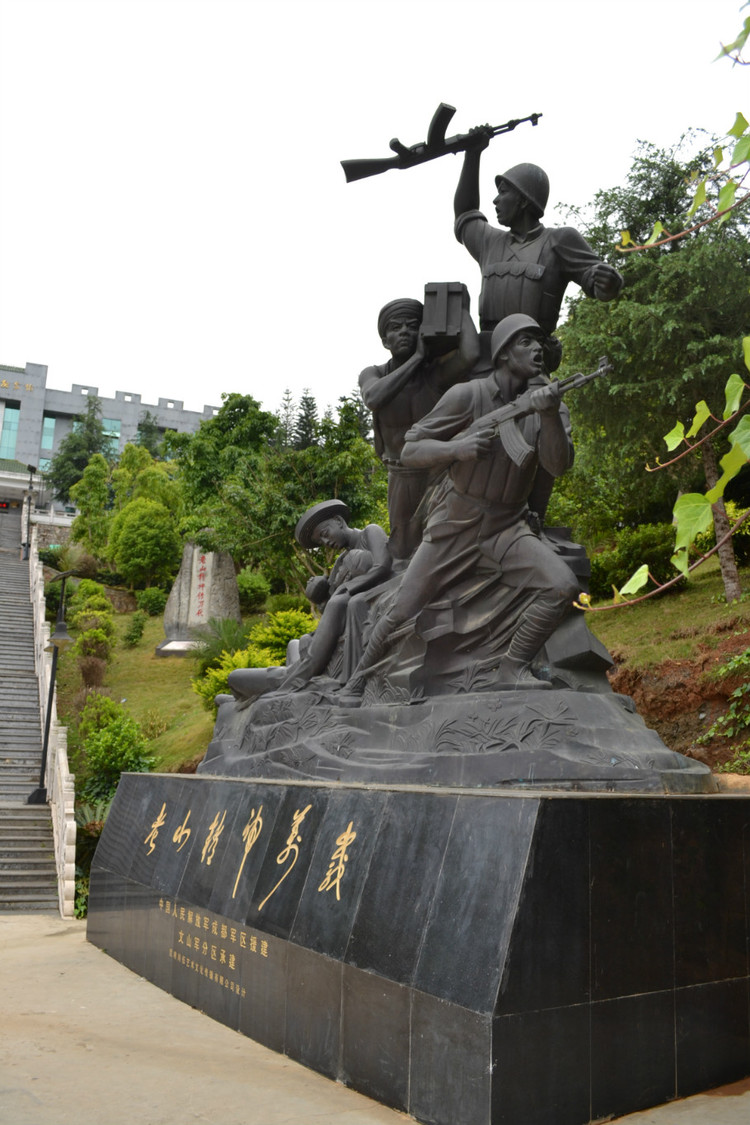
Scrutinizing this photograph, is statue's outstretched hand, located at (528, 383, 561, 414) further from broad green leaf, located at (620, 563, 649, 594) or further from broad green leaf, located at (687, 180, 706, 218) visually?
broad green leaf, located at (620, 563, 649, 594)

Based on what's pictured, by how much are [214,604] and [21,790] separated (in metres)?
9.06

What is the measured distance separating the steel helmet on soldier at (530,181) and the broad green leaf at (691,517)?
172 inches

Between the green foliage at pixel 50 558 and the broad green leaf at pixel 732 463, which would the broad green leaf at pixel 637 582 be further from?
the green foliage at pixel 50 558

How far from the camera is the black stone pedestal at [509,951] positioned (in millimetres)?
3027

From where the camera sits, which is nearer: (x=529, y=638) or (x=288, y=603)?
(x=529, y=638)

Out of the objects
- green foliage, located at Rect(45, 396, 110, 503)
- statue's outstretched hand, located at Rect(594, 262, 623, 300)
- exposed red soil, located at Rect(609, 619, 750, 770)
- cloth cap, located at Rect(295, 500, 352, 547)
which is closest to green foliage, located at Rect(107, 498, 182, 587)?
green foliage, located at Rect(45, 396, 110, 503)

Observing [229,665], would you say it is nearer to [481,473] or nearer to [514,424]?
[481,473]

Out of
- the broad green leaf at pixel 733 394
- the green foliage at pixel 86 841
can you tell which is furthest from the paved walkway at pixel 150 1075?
the green foliage at pixel 86 841

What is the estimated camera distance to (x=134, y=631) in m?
24.6

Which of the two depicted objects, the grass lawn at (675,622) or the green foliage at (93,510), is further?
the green foliage at (93,510)

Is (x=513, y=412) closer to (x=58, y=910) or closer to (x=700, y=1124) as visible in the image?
(x=700, y=1124)

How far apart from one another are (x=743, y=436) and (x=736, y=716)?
9280 mm

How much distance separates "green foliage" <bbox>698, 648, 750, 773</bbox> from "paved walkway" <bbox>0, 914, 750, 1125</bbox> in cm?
673

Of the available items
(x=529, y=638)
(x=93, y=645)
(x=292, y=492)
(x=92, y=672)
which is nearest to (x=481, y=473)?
(x=529, y=638)
